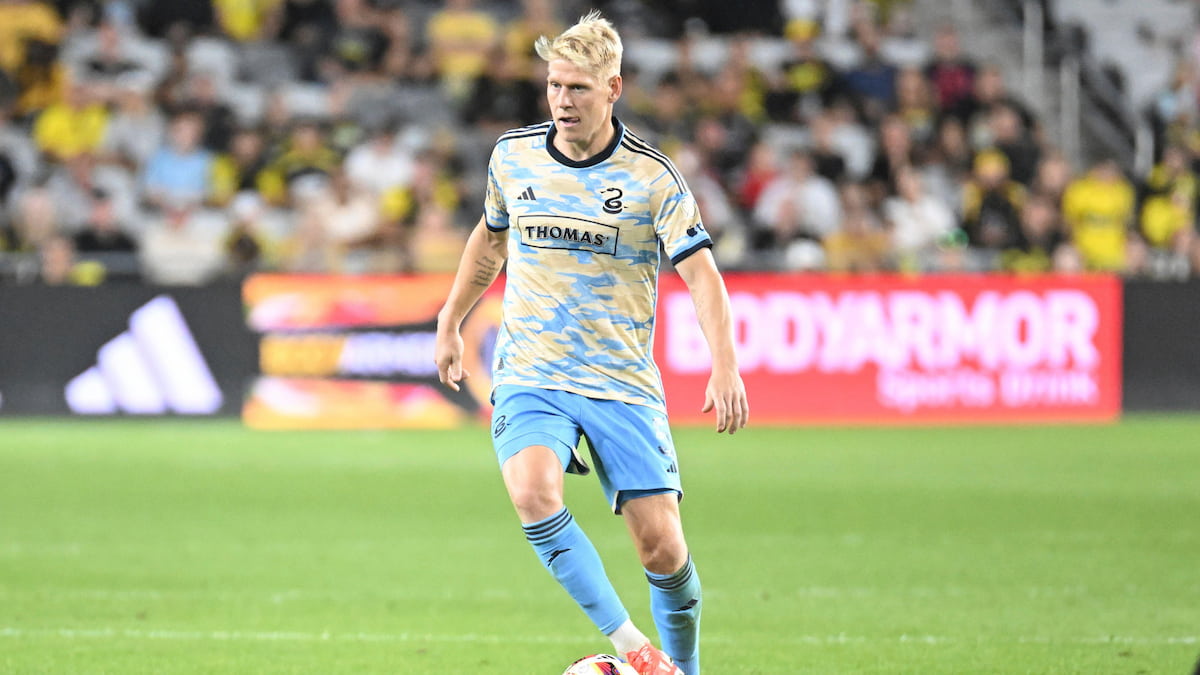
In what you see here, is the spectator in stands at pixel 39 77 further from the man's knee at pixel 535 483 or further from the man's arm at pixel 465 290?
the man's knee at pixel 535 483

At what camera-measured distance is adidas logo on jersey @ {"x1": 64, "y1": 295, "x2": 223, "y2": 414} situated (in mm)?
16594

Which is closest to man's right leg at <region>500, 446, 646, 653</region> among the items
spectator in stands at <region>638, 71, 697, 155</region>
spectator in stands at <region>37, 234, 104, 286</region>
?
spectator in stands at <region>37, 234, 104, 286</region>

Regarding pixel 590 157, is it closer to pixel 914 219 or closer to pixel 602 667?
pixel 602 667

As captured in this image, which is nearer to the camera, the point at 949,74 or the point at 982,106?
the point at 982,106

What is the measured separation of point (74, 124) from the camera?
1877cm

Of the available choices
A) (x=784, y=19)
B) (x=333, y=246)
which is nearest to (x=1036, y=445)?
(x=333, y=246)

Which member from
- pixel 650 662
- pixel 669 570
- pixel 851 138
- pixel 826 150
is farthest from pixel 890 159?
pixel 650 662

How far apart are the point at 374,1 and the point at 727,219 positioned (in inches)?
214

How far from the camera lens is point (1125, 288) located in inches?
719

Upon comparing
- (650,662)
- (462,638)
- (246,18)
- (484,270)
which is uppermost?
(246,18)

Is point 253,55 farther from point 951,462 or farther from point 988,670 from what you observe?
point 988,670

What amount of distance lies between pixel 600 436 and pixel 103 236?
12679 mm

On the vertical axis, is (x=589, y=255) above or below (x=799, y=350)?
above

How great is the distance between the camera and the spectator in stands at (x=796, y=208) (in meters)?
18.7
